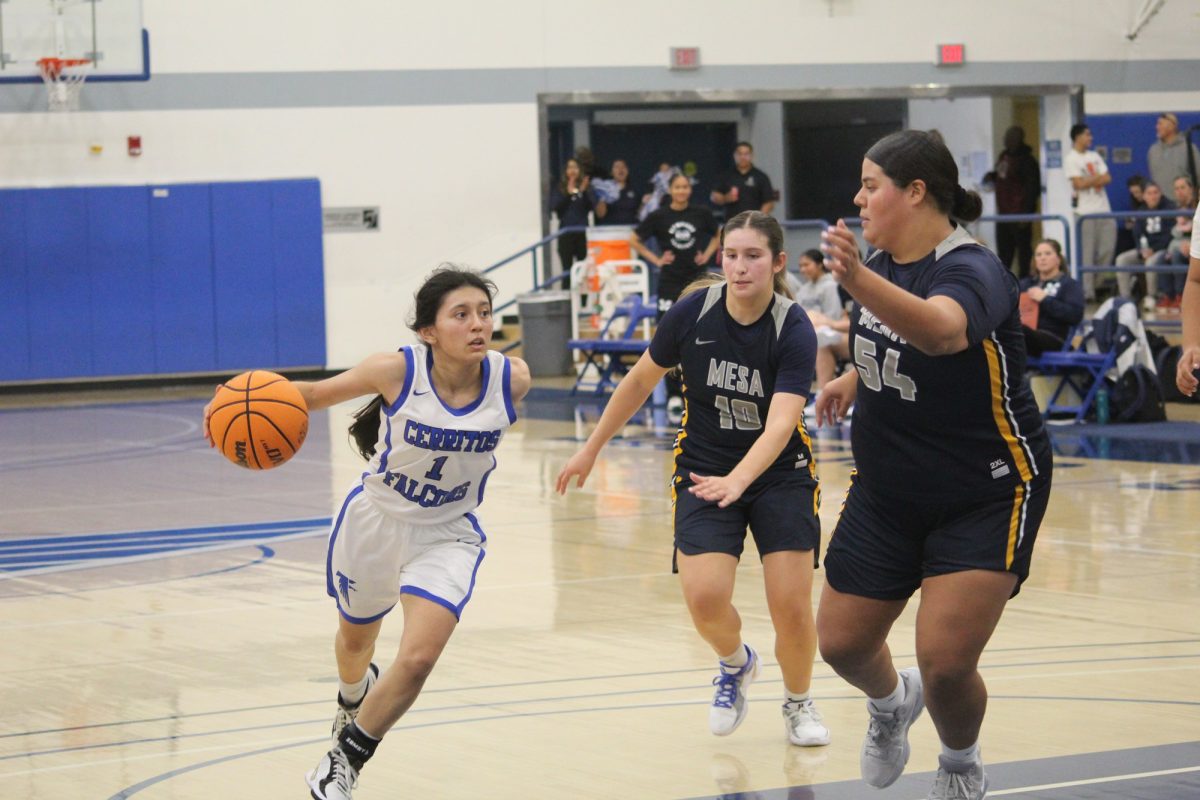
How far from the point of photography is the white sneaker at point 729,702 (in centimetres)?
574

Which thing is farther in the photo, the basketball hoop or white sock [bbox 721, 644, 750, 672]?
the basketball hoop

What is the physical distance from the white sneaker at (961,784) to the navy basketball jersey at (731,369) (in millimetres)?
1413

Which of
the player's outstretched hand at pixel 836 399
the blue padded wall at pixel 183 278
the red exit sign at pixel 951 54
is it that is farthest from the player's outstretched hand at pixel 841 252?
the red exit sign at pixel 951 54

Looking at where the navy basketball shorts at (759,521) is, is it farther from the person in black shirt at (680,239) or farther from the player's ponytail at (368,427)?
the person in black shirt at (680,239)

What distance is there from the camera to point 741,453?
19.2 ft

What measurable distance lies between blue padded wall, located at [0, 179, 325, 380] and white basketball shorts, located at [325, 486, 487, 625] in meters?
17.0

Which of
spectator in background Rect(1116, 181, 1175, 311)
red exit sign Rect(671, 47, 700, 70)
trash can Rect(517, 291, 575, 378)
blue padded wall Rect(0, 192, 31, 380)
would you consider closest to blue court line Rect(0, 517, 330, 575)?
trash can Rect(517, 291, 575, 378)

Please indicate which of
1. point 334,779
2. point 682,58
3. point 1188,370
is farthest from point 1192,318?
point 682,58

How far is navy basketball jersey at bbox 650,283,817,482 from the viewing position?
228 inches

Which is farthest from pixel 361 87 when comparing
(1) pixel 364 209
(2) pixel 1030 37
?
(2) pixel 1030 37

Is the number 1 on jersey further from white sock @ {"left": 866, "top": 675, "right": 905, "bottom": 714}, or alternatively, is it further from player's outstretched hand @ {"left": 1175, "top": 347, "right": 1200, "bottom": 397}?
player's outstretched hand @ {"left": 1175, "top": 347, "right": 1200, "bottom": 397}

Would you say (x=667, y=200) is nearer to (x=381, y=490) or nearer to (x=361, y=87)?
(x=361, y=87)

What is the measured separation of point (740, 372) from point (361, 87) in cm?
1731

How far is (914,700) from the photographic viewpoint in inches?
197
